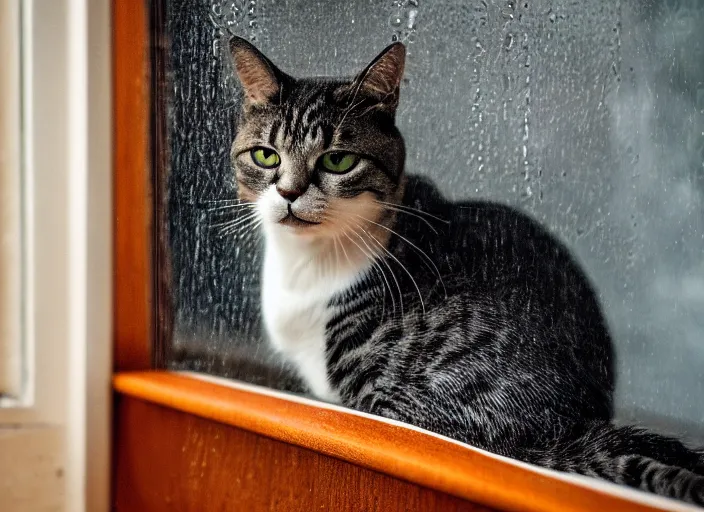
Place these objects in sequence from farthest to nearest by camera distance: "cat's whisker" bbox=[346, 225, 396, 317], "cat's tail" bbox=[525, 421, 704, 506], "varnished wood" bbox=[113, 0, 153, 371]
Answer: "varnished wood" bbox=[113, 0, 153, 371] → "cat's whisker" bbox=[346, 225, 396, 317] → "cat's tail" bbox=[525, 421, 704, 506]

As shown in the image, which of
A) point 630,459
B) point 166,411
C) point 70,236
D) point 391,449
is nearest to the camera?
point 630,459

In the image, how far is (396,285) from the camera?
649 millimetres

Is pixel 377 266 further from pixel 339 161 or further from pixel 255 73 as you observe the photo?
pixel 255 73

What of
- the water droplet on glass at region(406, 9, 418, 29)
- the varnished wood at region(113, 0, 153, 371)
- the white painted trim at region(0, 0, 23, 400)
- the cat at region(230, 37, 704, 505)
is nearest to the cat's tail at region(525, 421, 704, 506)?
the cat at region(230, 37, 704, 505)

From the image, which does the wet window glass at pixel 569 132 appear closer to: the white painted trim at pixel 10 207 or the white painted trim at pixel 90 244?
the white painted trim at pixel 90 244

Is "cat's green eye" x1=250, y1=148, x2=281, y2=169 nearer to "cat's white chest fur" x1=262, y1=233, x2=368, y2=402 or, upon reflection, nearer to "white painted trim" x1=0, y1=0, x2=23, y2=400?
"cat's white chest fur" x1=262, y1=233, x2=368, y2=402

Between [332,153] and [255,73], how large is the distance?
0.56 ft

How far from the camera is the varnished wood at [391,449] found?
470 mm

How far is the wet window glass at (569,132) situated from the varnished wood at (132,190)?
252 mm

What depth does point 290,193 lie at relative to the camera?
67cm

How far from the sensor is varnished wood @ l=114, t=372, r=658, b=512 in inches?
18.5

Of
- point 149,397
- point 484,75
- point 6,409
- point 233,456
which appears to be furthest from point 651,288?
point 6,409

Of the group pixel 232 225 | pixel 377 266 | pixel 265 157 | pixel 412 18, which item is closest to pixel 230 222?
pixel 232 225

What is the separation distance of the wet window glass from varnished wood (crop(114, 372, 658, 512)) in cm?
5
